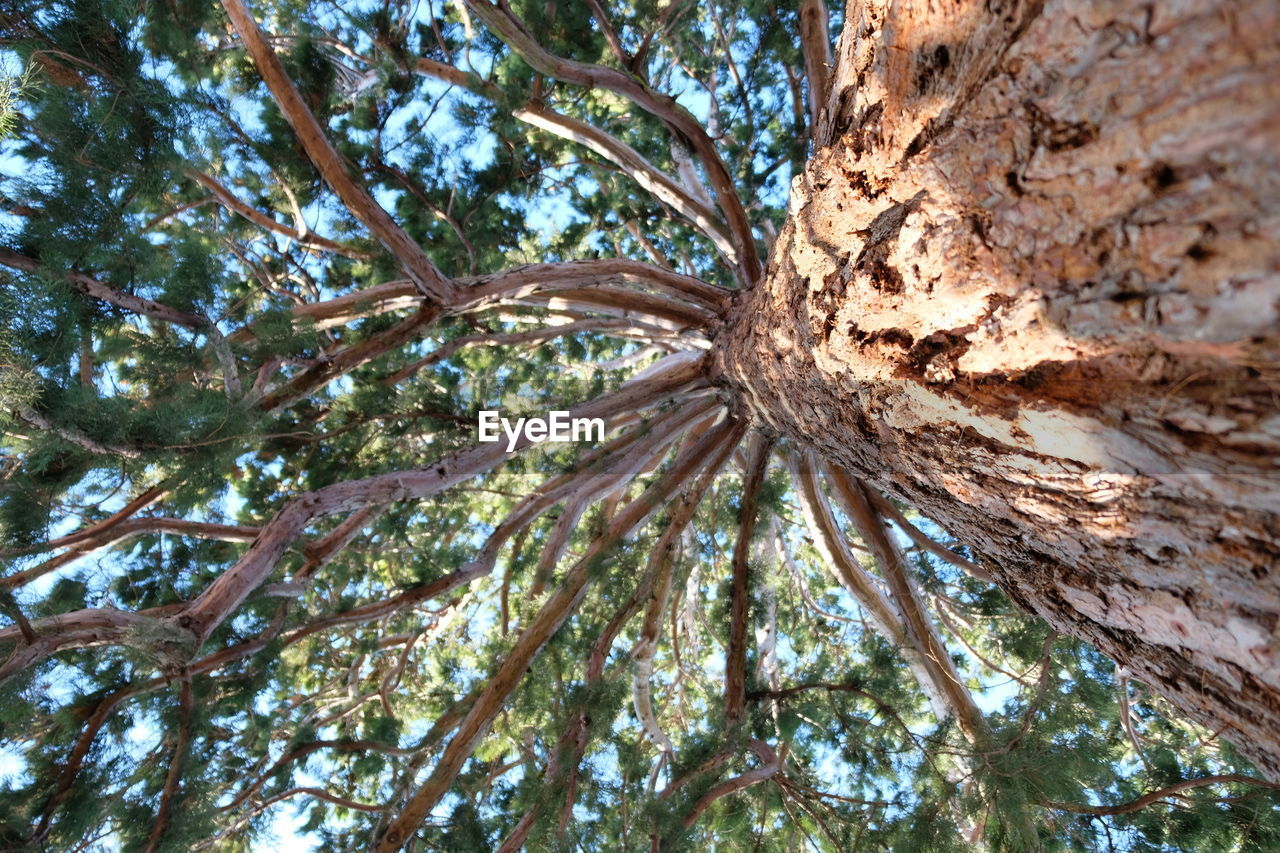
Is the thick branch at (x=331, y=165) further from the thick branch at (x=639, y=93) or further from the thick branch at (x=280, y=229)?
the thick branch at (x=280, y=229)

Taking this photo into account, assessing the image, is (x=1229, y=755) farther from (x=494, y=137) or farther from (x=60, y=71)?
(x=60, y=71)

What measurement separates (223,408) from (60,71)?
1.09m

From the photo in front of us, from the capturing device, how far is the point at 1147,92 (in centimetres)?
68

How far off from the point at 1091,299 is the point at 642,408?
2.62 metres

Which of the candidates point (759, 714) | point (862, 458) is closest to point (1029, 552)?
point (862, 458)

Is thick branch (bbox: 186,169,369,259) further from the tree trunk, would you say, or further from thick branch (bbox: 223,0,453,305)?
the tree trunk

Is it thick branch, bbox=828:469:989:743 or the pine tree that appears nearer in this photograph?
the pine tree

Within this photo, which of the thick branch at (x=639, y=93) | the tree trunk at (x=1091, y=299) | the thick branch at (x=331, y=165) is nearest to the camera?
the tree trunk at (x=1091, y=299)

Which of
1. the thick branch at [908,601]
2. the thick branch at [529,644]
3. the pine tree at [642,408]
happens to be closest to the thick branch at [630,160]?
the pine tree at [642,408]

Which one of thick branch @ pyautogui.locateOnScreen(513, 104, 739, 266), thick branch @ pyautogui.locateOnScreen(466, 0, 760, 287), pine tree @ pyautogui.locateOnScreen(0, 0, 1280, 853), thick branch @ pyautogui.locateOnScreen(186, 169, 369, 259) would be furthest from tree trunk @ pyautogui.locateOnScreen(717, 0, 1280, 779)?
thick branch @ pyautogui.locateOnScreen(186, 169, 369, 259)

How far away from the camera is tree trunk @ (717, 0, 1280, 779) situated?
0.65m

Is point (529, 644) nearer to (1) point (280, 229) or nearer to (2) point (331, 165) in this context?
(2) point (331, 165)

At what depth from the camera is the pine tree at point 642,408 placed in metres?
0.82

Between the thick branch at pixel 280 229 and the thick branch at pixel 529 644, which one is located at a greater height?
the thick branch at pixel 280 229
